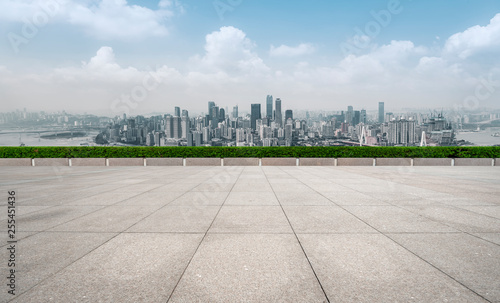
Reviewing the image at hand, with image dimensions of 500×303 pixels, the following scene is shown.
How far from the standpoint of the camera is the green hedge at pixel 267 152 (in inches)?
774

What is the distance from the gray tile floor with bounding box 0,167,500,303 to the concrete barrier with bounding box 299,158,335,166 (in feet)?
37.4

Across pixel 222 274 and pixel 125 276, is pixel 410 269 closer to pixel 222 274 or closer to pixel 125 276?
pixel 222 274

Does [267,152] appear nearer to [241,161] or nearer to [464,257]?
[241,161]

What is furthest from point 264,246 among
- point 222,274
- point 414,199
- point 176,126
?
point 176,126

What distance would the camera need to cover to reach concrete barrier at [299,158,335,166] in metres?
18.7

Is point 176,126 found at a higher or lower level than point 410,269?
higher

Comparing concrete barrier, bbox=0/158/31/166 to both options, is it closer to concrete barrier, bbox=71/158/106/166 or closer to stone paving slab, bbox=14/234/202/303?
concrete barrier, bbox=71/158/106/166

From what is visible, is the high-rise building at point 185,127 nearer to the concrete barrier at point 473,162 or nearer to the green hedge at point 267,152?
the green hedge at point 267,152

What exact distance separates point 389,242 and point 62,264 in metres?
4.96

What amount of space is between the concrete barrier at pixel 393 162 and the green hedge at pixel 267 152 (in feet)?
3.24

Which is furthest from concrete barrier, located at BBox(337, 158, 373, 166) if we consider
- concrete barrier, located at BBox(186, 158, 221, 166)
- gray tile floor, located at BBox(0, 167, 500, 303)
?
gray tile floor, located at BBox(0, 167, 500, 303)

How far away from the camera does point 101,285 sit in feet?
9.53

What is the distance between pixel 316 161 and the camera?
61.6 ft

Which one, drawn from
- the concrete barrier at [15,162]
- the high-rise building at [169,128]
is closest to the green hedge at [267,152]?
the concrete barrier at [15,162]
